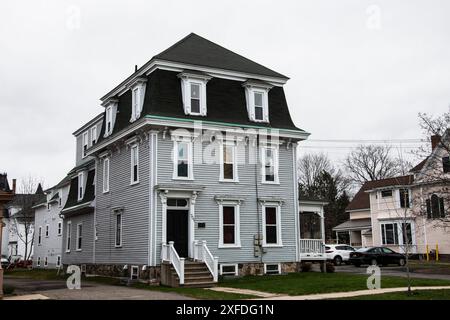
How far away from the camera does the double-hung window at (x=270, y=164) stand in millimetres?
27828

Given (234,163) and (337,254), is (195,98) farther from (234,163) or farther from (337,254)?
(337,254)

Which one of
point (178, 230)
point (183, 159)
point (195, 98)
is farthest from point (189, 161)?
point (178, 230)

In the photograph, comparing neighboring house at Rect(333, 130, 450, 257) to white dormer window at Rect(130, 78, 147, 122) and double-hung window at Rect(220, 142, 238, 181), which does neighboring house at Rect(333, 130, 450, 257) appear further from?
white dormer window at Rect(130, 78, 147, 122)

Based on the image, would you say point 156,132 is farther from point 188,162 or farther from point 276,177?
point 276,177

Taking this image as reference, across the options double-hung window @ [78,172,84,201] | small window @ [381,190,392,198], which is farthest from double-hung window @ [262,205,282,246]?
small window @ [381,190,392,198]

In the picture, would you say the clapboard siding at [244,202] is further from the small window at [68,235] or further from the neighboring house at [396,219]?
the small window at [68,235]

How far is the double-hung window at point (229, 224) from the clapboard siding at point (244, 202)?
215 millimetres

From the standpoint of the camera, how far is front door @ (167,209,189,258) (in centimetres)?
2511

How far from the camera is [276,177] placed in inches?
1107

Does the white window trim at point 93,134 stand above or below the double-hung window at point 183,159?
above

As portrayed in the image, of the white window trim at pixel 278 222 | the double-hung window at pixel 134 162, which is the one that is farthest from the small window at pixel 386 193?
the double-hung window at pixel 134 162

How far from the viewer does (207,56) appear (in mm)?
28391
